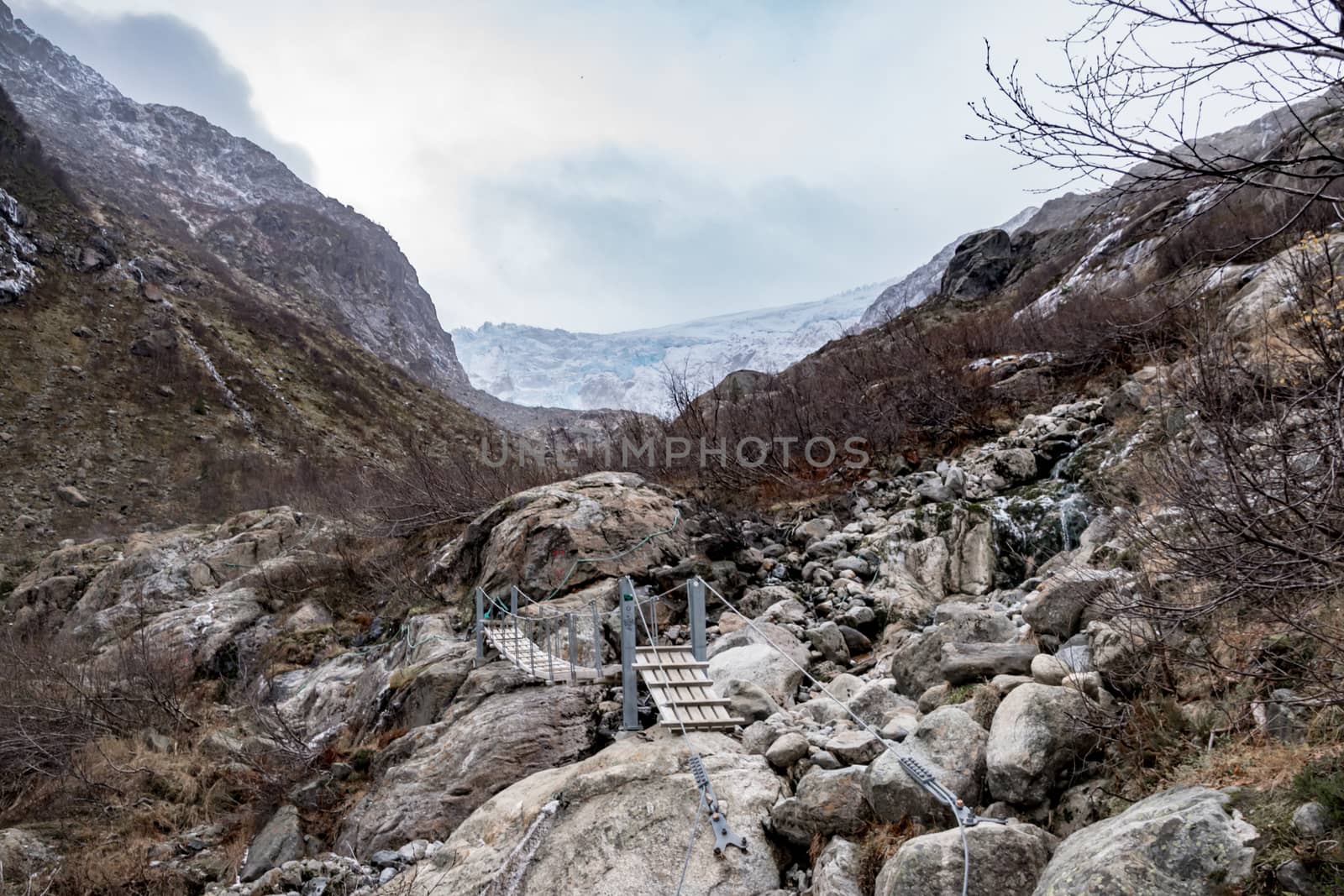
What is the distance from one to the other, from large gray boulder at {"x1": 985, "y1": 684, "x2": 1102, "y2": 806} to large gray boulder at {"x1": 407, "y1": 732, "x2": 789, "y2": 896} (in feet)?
3.91

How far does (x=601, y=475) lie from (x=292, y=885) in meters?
6.76

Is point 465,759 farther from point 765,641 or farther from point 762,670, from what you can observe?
point 765,641

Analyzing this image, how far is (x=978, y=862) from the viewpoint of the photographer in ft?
8.63

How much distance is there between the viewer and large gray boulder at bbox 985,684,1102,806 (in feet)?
9.96

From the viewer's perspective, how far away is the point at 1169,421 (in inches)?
268

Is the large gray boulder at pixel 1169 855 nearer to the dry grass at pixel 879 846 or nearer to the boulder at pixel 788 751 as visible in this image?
the dry grass at pixel 879 846

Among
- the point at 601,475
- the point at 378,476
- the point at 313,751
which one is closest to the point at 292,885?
the point at 313,751

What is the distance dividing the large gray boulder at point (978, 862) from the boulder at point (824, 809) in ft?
1.92

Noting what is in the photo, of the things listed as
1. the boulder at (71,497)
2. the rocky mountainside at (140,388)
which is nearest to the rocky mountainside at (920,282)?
the rocky mountainside at (140,388)

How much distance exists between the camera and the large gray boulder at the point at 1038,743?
9.96 ft

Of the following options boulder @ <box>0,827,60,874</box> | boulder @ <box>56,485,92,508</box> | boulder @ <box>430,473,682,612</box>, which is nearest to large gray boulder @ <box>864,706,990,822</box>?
boulder @ <box>430,473,682,612</box>

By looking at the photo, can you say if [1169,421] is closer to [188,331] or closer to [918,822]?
[918,822]

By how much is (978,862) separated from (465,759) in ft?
14.1

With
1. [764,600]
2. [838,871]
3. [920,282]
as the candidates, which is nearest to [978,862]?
[838,871]
